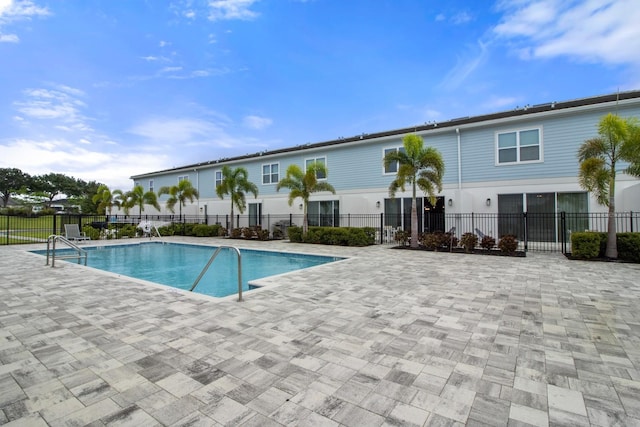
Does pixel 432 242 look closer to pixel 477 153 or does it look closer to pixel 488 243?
pixel 488 243

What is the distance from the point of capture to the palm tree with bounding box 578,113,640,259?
863 cm

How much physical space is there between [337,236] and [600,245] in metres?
9.30

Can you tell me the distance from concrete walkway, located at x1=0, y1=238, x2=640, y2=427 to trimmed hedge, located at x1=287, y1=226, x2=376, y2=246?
805 centimetres

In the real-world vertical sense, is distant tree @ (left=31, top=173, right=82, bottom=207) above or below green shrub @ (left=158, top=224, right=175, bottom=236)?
above

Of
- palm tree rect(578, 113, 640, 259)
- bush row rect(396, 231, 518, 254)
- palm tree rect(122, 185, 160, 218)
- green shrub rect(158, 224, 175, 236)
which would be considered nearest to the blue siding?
palm tree rect(578, 113, 640, 259)

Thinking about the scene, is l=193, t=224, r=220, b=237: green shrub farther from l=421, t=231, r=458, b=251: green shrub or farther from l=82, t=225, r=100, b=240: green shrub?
l=421, t=231, r=458, b=251: green shrub

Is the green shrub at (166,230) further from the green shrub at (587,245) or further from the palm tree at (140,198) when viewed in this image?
the green shrub at (587,245)

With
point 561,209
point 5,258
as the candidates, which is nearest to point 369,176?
point 561,209

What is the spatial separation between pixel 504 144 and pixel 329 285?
37.8 feet

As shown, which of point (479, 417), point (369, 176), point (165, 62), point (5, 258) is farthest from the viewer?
point (369, 176)

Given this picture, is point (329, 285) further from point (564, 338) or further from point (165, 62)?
point (165, 62)

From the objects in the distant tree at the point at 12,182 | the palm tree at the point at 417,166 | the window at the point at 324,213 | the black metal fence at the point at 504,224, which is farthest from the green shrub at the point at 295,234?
the distant tree at the point at 12,182

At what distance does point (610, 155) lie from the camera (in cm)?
920

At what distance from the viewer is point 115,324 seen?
4062mm
